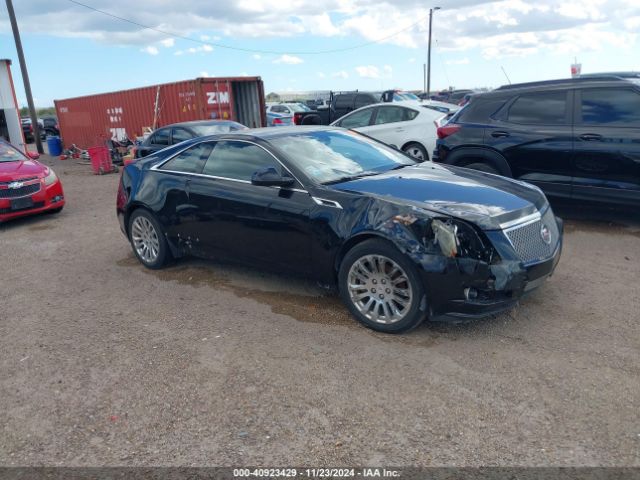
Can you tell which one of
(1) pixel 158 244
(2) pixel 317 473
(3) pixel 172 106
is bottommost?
(2) pixel 317 473

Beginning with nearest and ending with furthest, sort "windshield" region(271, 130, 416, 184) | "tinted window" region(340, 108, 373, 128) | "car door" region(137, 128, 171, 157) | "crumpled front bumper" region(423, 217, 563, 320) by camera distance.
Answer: "crumpled front bumper" region(423, 217, 563, 320), "windshield" region(271, 130, 416, 184), "car door" region(137, 128, 171, 157), "tinted window" region(340, 108, 373, 128)

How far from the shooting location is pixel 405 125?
1122 cm

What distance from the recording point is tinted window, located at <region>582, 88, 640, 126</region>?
6230mm

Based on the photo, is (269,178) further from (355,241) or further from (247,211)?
(355,241)

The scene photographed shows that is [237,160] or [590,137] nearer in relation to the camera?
[237,160]

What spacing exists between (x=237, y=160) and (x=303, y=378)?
2.39 m

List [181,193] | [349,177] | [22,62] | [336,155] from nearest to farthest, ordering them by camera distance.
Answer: [349,177], [336,155], [181,193], [22,62]

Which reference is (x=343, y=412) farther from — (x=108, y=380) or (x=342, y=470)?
(x=108, y=380)

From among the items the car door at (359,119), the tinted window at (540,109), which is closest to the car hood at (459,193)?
the tinted window at (540,109)

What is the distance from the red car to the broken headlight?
7.51 m

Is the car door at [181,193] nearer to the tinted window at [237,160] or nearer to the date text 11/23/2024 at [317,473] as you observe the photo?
the tinted window at [237,160]

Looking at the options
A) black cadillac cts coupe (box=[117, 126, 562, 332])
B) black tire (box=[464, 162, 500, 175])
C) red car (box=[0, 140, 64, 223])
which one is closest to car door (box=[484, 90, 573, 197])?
black tire (box=[464, 162, 500, 175])

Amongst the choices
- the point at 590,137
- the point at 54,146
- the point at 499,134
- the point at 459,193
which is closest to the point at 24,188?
the point at 499,134

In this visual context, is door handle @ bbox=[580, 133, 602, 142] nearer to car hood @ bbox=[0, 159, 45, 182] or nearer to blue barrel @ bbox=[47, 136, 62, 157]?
car hood @ bbox=[0, 159, 45, 182]
